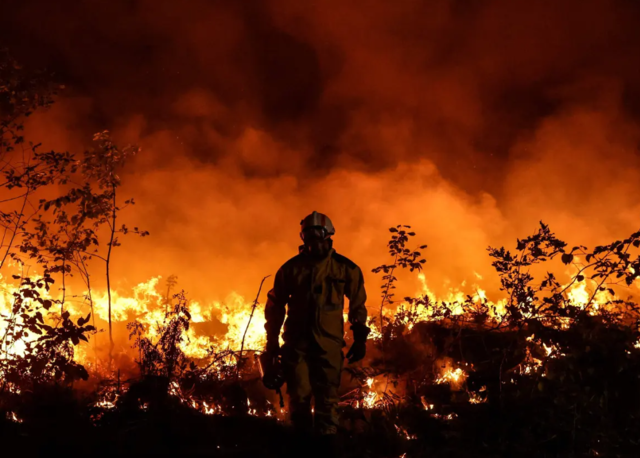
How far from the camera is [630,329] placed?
4.60 meters

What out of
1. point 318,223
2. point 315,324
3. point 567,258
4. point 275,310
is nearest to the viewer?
point 315,324

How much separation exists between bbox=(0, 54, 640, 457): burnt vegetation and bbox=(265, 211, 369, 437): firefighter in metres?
0.40

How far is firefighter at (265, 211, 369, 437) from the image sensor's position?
429cm

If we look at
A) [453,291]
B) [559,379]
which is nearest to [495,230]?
[453,291]

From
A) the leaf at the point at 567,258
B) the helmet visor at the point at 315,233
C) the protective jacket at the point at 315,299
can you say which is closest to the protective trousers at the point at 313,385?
the protective jacket at the point at 315,299

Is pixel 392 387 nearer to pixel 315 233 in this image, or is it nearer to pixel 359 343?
pixel 359 343

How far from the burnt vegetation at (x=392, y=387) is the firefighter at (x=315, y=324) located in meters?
0.40

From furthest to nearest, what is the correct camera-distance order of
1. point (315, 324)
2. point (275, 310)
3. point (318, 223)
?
point (275, 310) < point (318, 223) < point (315, 324)

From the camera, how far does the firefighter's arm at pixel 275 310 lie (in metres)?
4.51

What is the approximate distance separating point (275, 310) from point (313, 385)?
32.1 inches

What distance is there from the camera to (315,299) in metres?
4.33

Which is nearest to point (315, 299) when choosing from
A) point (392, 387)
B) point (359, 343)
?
point (359, 343)

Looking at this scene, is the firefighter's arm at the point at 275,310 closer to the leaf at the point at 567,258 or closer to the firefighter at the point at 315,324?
the firefighter at the point at 315,324

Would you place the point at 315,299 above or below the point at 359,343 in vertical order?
above
